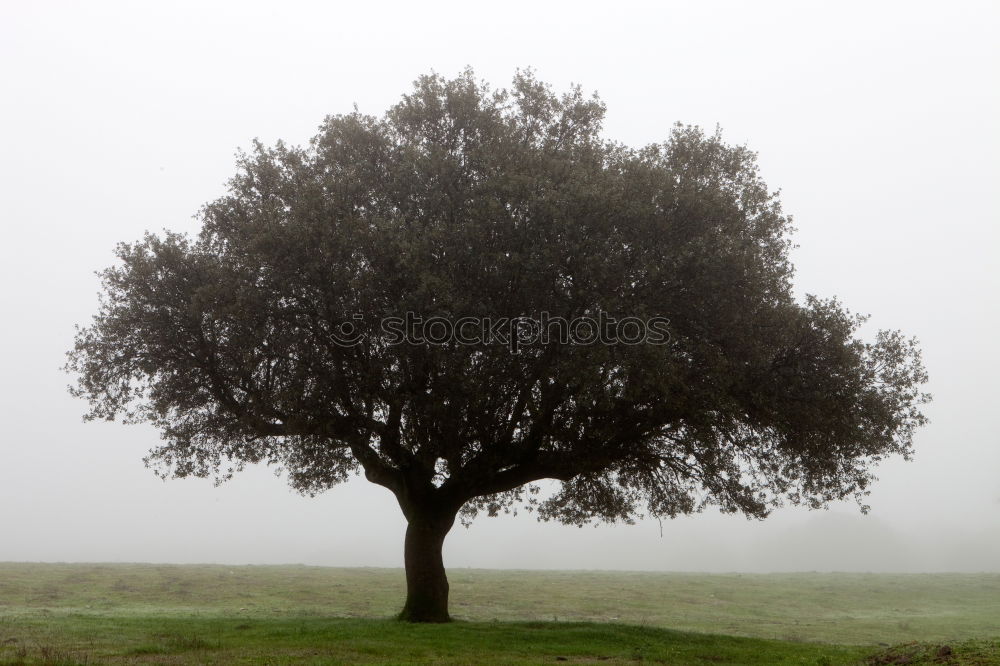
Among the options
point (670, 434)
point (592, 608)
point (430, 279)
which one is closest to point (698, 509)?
point (670, 434)

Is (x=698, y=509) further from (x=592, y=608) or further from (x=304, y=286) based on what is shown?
(x=304, y=286)

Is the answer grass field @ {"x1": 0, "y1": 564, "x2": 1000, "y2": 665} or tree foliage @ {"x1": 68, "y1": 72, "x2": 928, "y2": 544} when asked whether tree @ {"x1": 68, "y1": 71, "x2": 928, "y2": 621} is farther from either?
grass field @ {"x1": 0, "y1": 564, "x2": 1000, "y2": 665}

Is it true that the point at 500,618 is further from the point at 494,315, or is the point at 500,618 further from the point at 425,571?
the point at 494,315

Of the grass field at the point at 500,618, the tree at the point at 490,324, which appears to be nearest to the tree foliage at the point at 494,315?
the tree at the point at 490,324

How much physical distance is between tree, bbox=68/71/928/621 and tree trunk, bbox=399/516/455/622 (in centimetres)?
9

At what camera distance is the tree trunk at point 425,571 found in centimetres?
2886

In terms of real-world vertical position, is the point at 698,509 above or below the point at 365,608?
above

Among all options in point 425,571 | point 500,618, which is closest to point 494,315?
point 425,571

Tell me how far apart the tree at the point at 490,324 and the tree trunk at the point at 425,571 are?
87mm

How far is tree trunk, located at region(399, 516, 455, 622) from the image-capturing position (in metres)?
28.9

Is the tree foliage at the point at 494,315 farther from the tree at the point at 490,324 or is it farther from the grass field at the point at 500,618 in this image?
the grass field at the point at 500,618

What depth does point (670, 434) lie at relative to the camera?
2862 centimetres

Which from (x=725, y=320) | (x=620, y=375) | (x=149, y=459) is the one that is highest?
(x=725, y=320)

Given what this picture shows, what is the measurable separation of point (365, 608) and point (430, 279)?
2141 cm
